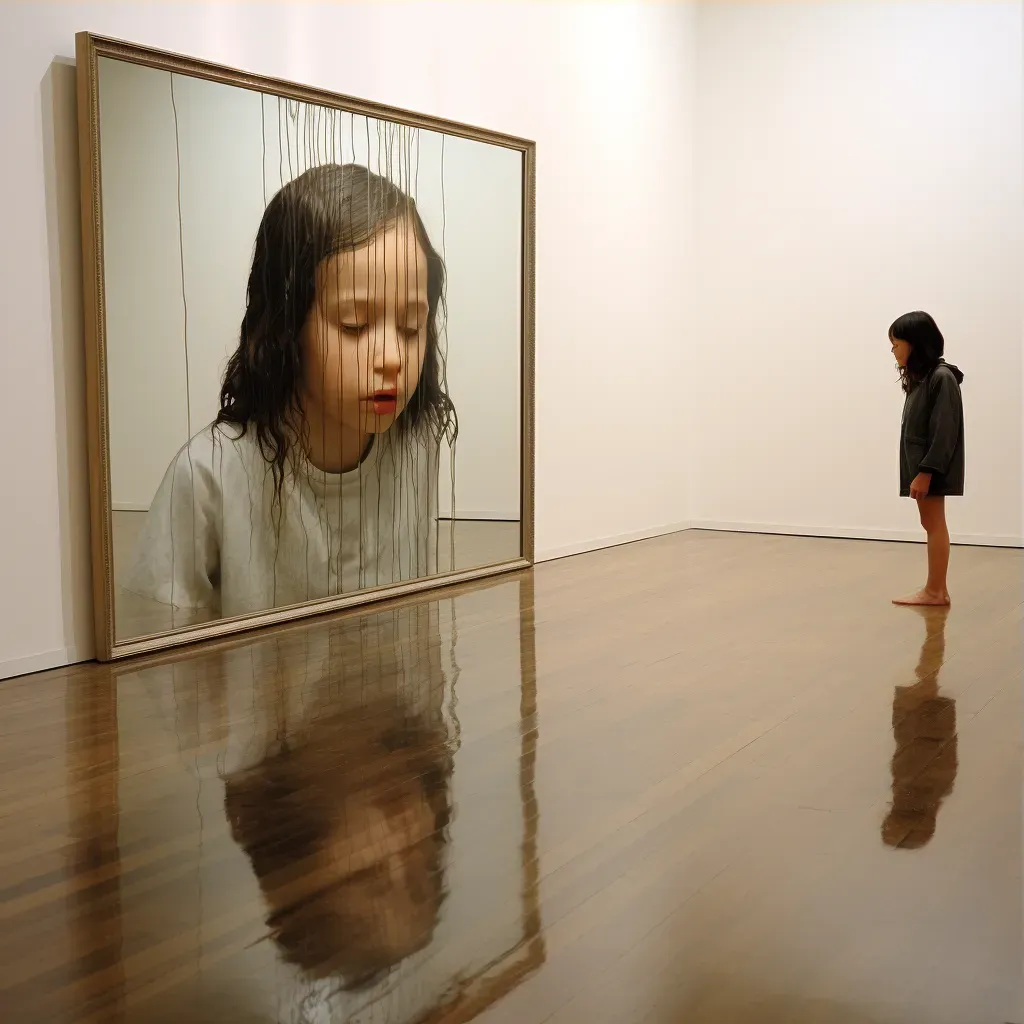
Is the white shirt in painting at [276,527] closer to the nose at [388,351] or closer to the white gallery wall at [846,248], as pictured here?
the nose at [388,351]

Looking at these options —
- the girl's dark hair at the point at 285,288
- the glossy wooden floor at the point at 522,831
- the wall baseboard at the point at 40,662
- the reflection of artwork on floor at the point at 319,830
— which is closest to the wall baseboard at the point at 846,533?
the glossy wooden floor at the point at 522,831

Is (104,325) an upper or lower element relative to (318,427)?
upper

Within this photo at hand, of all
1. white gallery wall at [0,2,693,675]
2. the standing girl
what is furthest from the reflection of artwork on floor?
the standing girl

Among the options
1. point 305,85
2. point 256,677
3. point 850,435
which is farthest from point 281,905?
point 850,435

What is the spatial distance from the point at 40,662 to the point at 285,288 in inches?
70.8

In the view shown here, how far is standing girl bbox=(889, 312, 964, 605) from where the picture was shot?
5508mm

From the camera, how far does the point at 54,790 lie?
10.2 ft

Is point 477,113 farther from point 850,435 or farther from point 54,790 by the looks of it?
point 54,790

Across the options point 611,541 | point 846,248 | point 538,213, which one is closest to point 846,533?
point 611,541

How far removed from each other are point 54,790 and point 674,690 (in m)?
1.98

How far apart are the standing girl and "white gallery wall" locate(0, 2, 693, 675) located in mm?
2283

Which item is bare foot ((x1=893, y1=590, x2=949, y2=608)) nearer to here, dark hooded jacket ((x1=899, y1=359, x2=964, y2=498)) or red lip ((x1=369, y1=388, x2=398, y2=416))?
dark hooded jacket ((x1=899, y1=359, x2=964, y2=498))

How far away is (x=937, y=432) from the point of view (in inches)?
217

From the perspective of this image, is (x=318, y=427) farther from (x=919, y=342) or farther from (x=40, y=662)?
(x=919, y=342)
